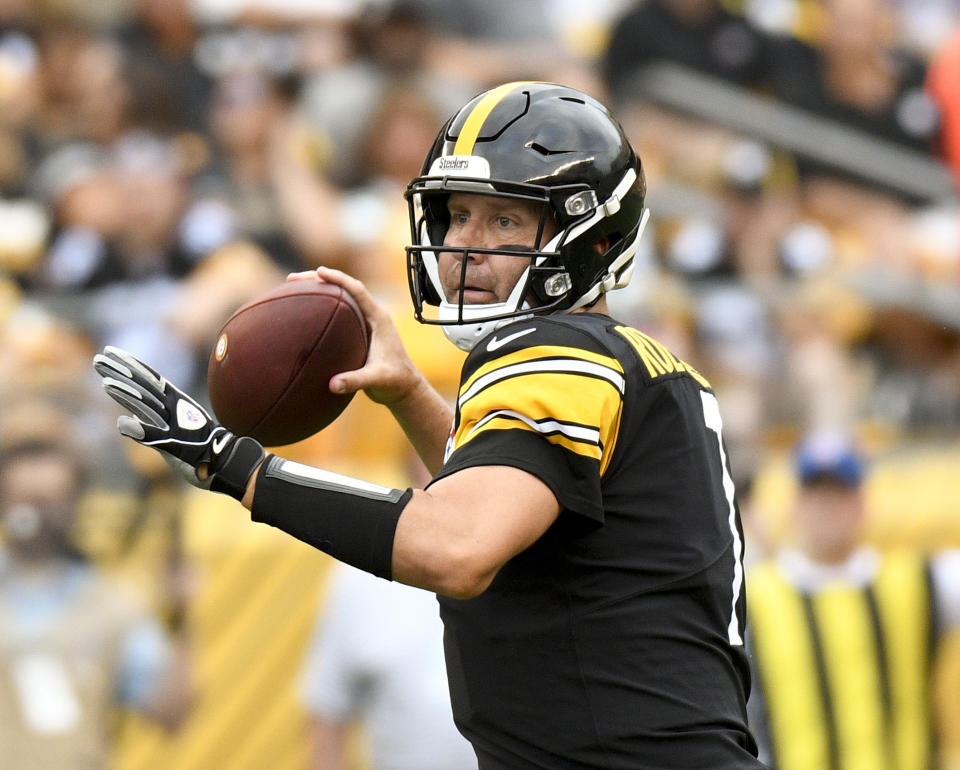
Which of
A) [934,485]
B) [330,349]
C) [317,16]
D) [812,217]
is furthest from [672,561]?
[317,16]

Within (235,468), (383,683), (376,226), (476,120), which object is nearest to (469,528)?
(235,468)

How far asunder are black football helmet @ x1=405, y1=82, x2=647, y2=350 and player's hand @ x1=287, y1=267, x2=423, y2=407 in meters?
0.08

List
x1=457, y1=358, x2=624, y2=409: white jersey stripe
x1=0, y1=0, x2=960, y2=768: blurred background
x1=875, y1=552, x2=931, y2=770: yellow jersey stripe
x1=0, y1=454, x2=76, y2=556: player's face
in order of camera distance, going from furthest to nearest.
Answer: x1=0, y1=0, x2=960, y2=768: blurred background → x1=0, y1=454, x2=76, y2=556: player's face → x1=875, y1=552, x2=931, y2=770: yellow jersey stripe → x1=457, y1=358, x2=624, y2=409: white jersey stripe

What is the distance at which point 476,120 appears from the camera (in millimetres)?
2941

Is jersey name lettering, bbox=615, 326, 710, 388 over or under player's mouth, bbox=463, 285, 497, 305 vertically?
under

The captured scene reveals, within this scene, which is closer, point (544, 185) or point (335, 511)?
point (335, 511)

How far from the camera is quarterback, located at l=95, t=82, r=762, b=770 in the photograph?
2496 mm

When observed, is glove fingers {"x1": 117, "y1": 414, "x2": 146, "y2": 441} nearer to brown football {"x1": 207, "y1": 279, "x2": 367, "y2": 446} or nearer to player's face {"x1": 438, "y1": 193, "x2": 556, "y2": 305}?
brown football {"x1": 207, "y1": 279, "x2": 367, "y2": 446}

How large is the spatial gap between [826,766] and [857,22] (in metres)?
4.49

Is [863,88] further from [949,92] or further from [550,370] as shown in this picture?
[550,370]

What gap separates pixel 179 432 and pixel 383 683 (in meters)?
2.43

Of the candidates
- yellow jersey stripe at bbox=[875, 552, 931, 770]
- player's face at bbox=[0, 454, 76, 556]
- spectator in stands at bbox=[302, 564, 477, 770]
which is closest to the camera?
spectator in stands at bbox=[302, 564, 477, 770]

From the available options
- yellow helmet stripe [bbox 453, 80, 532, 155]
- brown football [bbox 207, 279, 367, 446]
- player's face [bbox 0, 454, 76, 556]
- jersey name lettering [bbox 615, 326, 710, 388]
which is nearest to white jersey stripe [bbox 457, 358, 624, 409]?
jersey name lettering [bbox 615, 326, 710, 388]

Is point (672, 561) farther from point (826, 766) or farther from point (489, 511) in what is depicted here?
point (826, 766)
